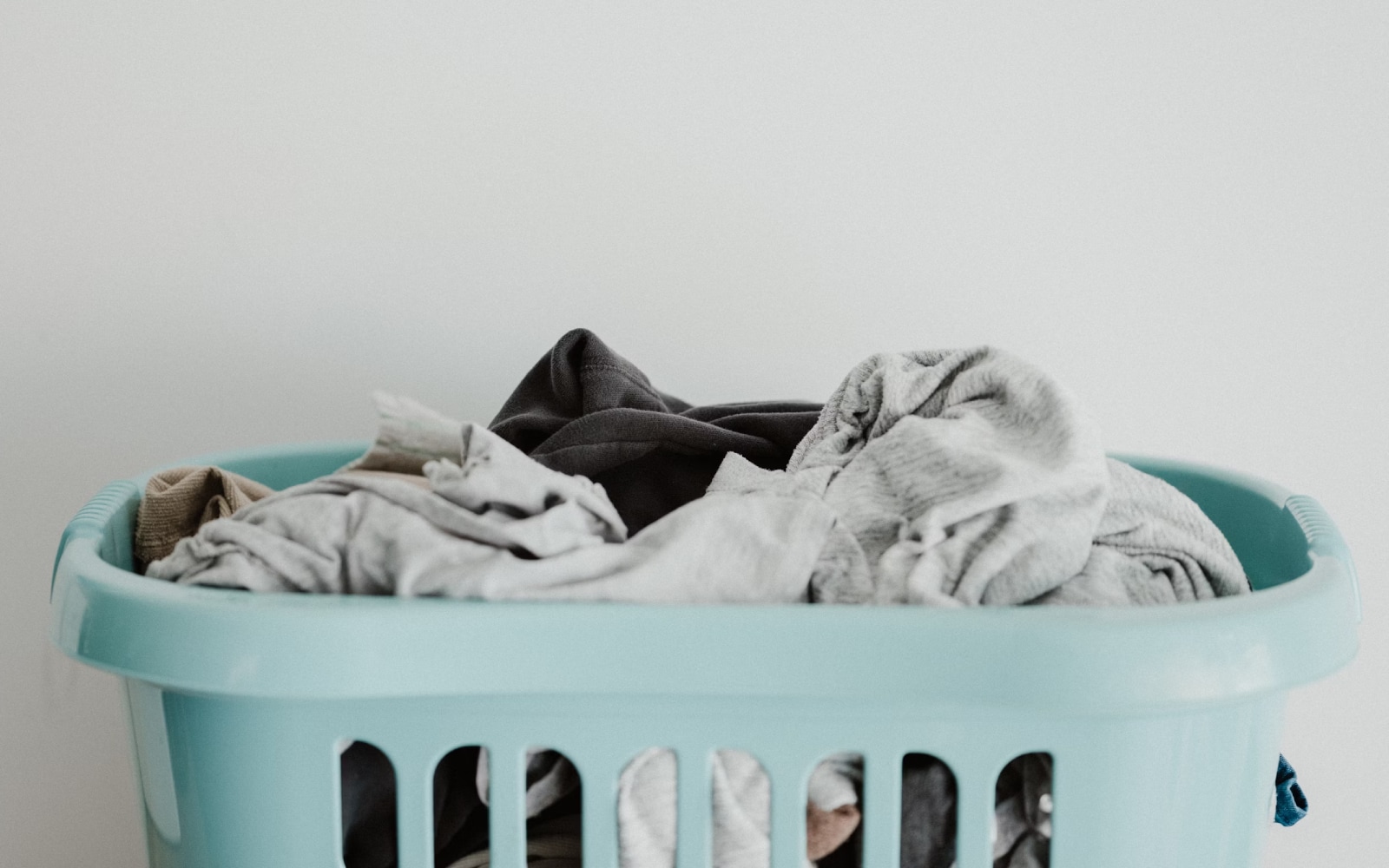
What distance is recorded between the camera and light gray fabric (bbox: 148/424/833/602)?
518mm

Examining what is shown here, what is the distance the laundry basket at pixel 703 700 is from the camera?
1.58 feet

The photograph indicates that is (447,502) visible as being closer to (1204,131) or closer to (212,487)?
(212,487)

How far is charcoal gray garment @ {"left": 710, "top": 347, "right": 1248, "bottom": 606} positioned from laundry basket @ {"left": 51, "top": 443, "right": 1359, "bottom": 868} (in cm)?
6

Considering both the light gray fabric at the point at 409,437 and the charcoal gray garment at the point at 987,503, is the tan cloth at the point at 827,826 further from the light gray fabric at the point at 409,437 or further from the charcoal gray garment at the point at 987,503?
the light gray fabric at the point at 409,437

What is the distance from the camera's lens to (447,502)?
551mm

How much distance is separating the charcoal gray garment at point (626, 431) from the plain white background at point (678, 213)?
22 cm

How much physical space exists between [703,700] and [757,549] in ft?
0.25

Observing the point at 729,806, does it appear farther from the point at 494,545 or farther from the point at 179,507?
the point at 179,507

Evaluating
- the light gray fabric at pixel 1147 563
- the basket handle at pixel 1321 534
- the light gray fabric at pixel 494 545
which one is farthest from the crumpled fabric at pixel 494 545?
the basket handle at pixel 1321 534

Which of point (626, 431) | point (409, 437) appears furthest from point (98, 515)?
point (626, 431)

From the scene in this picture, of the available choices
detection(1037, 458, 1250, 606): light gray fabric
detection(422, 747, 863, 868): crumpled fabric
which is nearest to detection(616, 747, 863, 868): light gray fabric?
detection(422, 747, 863, 868): crumpled fabric

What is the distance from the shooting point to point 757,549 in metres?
0.55

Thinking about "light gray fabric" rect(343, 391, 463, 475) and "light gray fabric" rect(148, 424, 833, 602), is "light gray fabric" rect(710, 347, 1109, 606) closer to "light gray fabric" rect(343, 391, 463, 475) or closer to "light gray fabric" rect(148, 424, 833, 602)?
"light gray fabric" rect(148, 424, 833, 602)

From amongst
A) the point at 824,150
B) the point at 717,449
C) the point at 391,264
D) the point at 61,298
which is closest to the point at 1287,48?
the point at 824,150
